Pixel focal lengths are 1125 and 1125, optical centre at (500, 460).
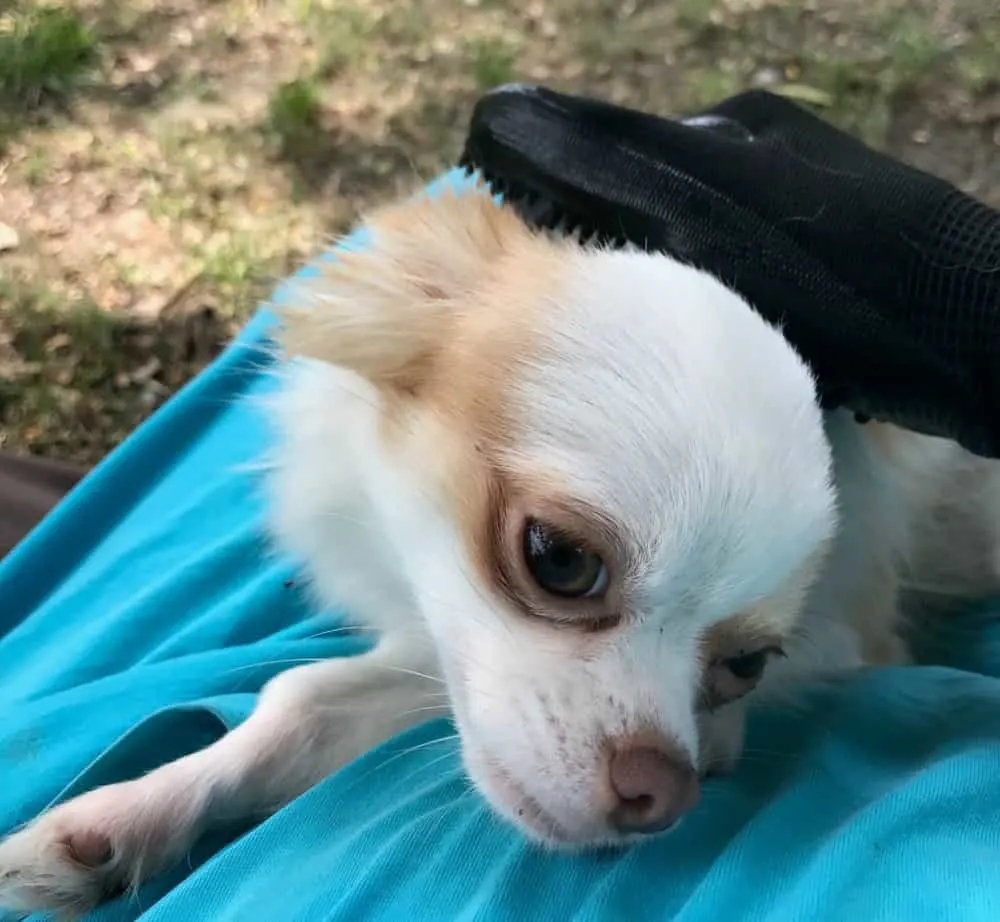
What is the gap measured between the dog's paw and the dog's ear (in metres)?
0.55

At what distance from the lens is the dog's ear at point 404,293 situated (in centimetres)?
134

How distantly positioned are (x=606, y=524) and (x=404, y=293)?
16.7 inches

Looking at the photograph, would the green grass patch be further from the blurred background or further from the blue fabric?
the blue fabric

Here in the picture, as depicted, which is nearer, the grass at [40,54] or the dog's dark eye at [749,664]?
the dog's dark eye at [749,664]

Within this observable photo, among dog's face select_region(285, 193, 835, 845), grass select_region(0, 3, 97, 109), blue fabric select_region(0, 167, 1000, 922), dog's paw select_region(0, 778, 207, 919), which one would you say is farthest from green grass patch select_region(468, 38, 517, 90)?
dog's paw select_region(0, 778, 207, 919)

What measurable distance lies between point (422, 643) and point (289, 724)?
0.20 metres

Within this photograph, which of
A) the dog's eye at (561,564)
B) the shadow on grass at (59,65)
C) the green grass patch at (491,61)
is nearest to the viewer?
the dog's eye at (561,564)

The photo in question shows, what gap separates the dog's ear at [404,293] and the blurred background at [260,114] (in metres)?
1.04

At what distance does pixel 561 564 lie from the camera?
114 cm

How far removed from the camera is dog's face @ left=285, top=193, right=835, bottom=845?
1.10 m

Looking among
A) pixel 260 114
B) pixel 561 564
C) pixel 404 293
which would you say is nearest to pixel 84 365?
pixel 260 114

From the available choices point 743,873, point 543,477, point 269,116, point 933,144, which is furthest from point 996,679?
point 269,116

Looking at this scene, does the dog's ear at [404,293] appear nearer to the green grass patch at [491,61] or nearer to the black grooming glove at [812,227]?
the black grooming glove at [812,227]

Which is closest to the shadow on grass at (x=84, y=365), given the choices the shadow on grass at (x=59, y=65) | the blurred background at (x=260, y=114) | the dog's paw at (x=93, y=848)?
A: the blurred background at (x=260, y=114)
